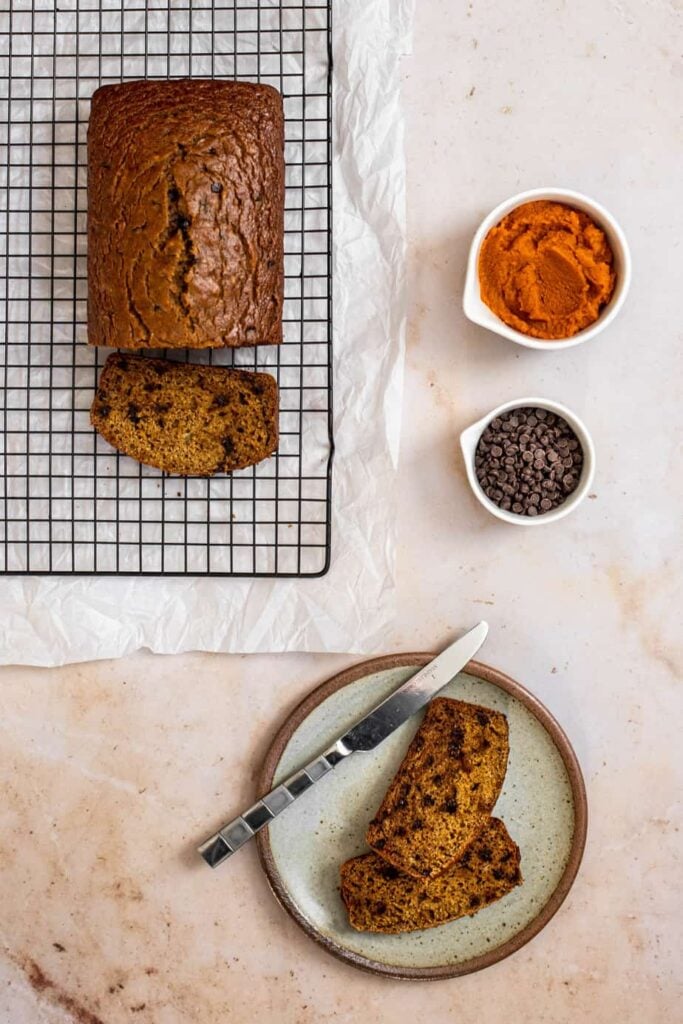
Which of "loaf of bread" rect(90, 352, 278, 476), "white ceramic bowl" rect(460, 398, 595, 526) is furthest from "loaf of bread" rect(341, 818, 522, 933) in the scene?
"loaf of bread" rect(90, 352, 278, 476)

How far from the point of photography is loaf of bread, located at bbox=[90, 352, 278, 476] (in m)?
1.82

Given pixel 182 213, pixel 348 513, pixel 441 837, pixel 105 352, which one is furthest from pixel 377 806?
pixel 182 213

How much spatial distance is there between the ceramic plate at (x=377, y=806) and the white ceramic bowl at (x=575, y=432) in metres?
0.33

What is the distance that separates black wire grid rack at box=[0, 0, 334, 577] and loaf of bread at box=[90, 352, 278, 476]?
3.1 inches

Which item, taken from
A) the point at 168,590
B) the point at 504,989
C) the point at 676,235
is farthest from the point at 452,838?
the point at 676,235

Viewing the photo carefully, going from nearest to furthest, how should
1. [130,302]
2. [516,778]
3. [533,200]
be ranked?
[130,302], [533,200], [516,778]

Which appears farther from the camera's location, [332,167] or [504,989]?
[504,989]

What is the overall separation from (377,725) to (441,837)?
25 cm

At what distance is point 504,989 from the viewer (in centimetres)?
202

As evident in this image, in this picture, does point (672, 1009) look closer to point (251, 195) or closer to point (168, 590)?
point (168, 590)

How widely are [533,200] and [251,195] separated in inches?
22.1

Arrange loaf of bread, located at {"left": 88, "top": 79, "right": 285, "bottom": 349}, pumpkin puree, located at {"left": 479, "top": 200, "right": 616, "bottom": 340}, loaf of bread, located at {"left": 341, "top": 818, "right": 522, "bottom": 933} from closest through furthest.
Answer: loaf of bread, located at {"left": 88, "top": 79, "right": 285, "bottom": 349} → pumpkin puree, located at {"left": 479, "top": 200, "right": 616, "bottom": 340} → loaf of bread, located at {"left": 341, "top": 818, "right": 522, "bottom": 933}

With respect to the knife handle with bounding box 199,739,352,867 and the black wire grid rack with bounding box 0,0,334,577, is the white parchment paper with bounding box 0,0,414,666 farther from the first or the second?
the knife handle with bounding box 199,739,352,867

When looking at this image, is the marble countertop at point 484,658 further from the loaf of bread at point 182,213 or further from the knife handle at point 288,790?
the loaf of bread at point 182,213
